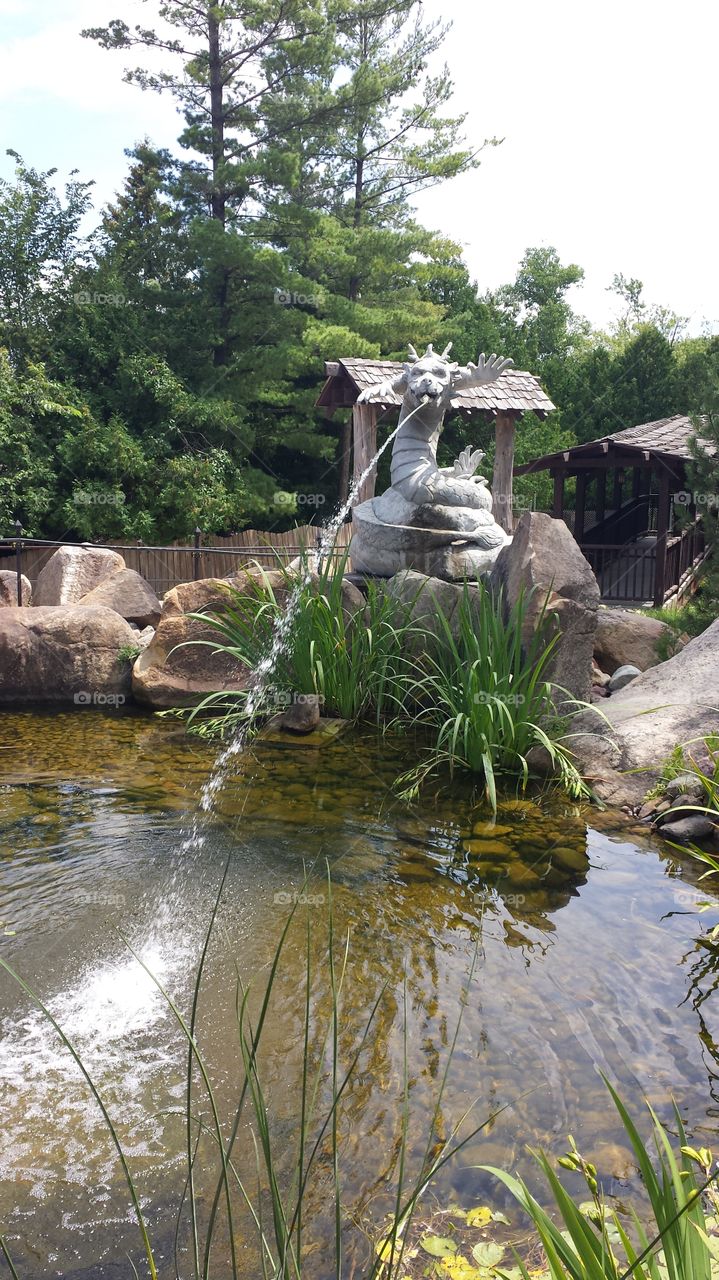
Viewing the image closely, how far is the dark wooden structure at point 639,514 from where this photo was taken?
1418 cm

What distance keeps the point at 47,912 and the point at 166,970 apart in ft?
2.21

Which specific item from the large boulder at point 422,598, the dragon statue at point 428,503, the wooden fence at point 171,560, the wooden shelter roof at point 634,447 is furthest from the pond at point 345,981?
the wooden shelter roof at point 634,447

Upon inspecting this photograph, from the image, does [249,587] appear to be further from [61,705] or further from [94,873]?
[94,873]

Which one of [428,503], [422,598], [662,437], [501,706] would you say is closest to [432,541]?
[428,503]

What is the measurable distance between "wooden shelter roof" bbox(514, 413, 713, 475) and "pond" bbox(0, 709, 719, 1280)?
10.7m

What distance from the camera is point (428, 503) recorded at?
7312 millimetres

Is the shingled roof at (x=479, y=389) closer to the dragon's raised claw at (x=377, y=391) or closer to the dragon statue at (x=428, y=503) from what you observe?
the dragon's raised claw at (x=377, y=391)

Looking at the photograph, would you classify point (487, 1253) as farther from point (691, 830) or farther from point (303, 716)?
point (303, 716)

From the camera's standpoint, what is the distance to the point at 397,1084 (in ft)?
7.86

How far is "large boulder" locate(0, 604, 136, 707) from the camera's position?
7051 millimetres

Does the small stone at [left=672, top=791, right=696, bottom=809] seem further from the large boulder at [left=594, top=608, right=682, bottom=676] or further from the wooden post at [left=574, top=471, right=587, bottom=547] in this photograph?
the wooden post at [left=574, top=471, right=587, bottom=547]

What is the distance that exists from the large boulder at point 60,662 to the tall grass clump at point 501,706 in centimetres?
278

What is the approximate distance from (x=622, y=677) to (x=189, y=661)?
3.30 metres

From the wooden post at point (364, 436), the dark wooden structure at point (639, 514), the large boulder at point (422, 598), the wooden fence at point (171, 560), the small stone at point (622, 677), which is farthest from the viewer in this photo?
the dark wooden structure at point (639, 514)
